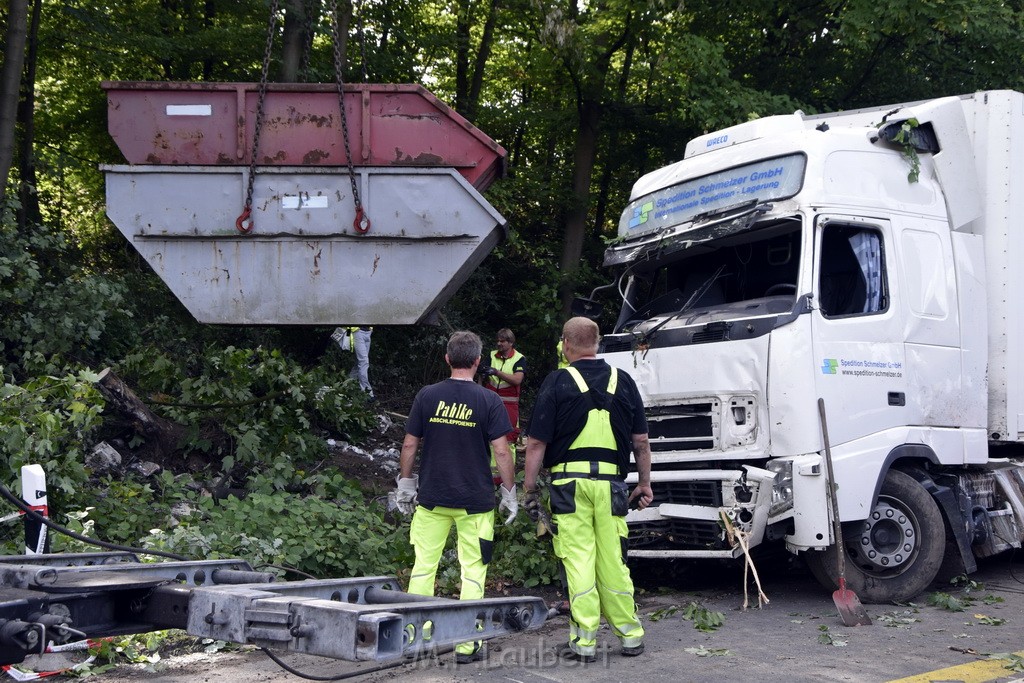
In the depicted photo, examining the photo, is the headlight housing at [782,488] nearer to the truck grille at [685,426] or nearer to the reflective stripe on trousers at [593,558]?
the truck grille at [685,426]

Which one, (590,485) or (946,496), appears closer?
(590,485)

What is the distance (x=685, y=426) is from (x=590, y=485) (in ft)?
5.30

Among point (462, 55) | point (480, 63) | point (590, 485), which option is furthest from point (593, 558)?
point (462, 55)

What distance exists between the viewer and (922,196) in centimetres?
686

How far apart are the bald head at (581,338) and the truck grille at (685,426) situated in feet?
4.59

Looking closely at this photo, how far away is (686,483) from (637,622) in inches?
56.8

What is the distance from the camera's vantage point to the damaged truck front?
618cm

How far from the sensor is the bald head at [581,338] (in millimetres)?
5394

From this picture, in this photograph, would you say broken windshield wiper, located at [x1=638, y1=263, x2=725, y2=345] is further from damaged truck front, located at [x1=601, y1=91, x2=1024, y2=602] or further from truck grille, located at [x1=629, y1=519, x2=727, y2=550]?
truck grille, located at [x1=629, y1=519, x2=727, y2=550]

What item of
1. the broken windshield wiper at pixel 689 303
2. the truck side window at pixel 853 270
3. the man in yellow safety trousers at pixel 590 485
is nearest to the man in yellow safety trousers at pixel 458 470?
the man in yellow safety trousers at pixel 590 485

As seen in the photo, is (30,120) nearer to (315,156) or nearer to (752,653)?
(315,156)

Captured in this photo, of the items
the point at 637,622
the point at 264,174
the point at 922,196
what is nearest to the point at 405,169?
the point at 264,174

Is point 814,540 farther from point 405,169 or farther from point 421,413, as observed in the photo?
point 405,169

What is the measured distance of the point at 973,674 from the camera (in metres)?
4.83
